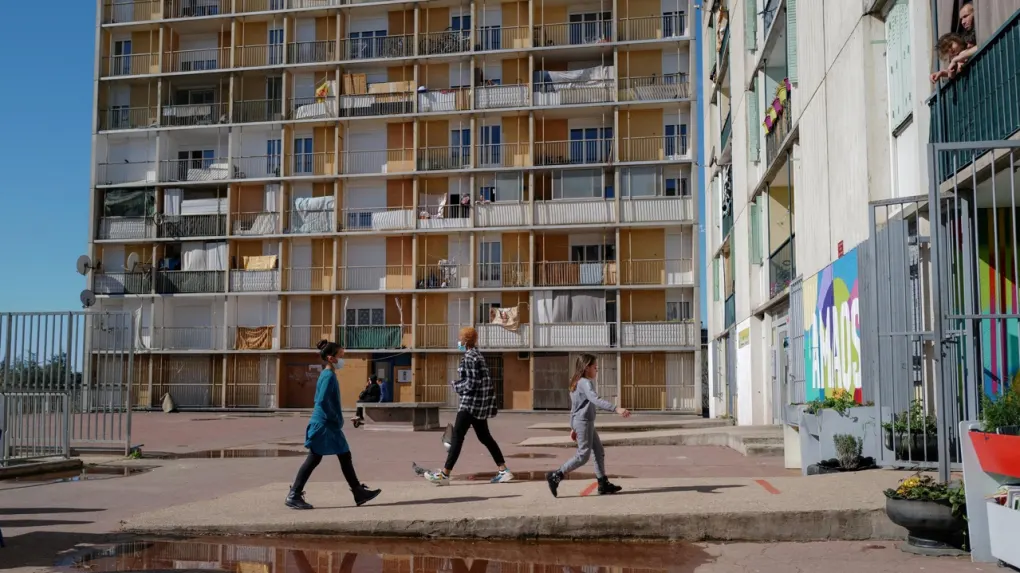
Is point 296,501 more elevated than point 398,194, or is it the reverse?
point 398,194

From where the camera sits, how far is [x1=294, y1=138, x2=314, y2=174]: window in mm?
49156

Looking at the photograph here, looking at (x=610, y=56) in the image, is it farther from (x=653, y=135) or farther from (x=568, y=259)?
(x=568, y=259)

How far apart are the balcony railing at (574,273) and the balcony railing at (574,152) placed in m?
4.74

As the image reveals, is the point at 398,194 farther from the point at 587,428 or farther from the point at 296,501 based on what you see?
the point at 296,501

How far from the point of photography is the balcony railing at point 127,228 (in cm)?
5006

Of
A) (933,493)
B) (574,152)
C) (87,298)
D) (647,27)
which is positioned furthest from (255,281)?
(933,493)

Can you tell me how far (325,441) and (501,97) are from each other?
129 feet

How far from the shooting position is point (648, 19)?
152 feet

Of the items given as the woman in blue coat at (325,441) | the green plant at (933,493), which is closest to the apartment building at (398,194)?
the woman in blue coat at (325,441)

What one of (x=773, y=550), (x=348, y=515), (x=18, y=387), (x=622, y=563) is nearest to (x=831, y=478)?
(x=773, y=550)

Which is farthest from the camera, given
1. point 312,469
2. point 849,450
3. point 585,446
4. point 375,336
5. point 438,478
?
point 375,336

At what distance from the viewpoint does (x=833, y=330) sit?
15242mm

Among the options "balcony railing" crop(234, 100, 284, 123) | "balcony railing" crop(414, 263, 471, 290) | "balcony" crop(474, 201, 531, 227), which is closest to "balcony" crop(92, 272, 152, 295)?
"balcony railing" crop(234, 100, 284, 123)

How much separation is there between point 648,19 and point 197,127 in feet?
75.4
